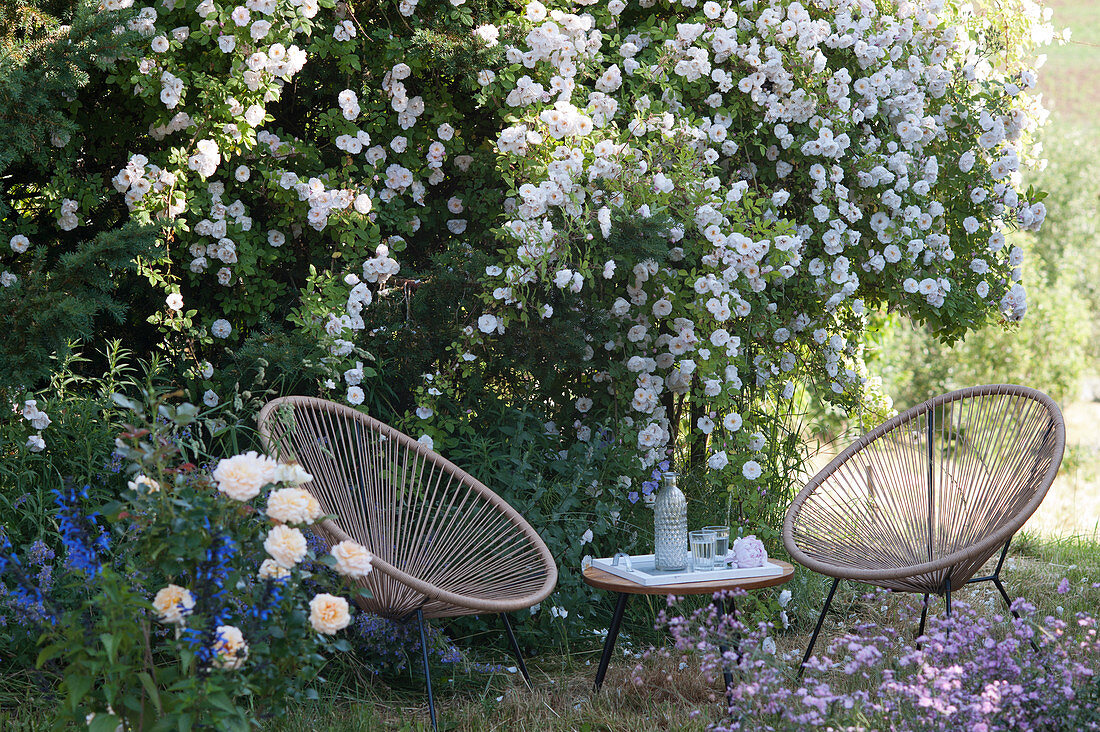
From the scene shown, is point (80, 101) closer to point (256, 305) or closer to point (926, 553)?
point (256, 305)

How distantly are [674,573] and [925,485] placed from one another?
3.06 feet

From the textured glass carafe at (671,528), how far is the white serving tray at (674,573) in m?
0.02

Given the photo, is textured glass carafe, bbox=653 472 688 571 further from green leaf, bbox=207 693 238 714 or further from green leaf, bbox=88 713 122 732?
green leaf, bbox=88 713 122 732

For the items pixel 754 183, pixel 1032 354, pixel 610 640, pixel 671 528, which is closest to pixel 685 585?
pixel 671 528

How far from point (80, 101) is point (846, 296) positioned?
8.10 ft

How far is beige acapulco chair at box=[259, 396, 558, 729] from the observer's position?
7.61 ft

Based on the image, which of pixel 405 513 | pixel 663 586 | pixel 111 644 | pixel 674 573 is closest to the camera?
pixel 111 644

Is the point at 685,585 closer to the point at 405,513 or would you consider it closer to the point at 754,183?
the point at 405,513

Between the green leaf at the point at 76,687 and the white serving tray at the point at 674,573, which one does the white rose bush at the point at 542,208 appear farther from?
the green leaf at the point at 76,687

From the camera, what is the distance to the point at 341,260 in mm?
3061

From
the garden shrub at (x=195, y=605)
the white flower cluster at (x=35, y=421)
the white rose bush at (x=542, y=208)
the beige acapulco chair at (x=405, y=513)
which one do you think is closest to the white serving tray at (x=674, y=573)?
the beige acapulco chair at (x=405, y=513)

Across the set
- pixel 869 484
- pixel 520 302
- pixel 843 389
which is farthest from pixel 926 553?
pixel 520 302

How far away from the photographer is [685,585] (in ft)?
6.98

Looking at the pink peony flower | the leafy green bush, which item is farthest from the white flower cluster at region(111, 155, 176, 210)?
the leafy green bush
